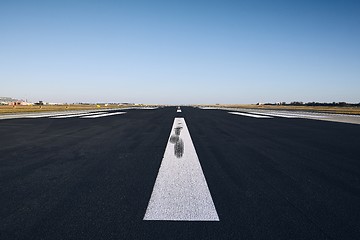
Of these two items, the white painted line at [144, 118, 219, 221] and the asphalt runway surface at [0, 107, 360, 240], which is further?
the white painted line at [144, 118, 219, 221]

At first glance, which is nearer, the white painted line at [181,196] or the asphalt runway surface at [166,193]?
the asphalt runway surface at [166,193]

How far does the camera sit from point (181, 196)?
3.22 meters

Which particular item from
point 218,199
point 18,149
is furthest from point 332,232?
point 18,149

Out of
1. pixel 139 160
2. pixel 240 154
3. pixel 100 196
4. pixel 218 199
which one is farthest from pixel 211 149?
pixel 100 196

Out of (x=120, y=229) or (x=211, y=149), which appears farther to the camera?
(x=211, y=149)

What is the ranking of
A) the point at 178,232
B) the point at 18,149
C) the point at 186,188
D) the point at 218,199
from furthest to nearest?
the point at 18,149 → the point at 186,188 → the point at 218,199 → the point at 178,232

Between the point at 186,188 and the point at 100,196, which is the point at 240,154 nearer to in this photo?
the point at 186,188

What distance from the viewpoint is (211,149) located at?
258 inches

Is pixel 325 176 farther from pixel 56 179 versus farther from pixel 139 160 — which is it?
pixel 56 179

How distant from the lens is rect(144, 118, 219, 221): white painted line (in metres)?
2.65

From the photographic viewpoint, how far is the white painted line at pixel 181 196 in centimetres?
265

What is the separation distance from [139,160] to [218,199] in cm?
254

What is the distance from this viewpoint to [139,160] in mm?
5219

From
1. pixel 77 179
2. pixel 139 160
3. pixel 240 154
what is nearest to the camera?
pixel 77 179
